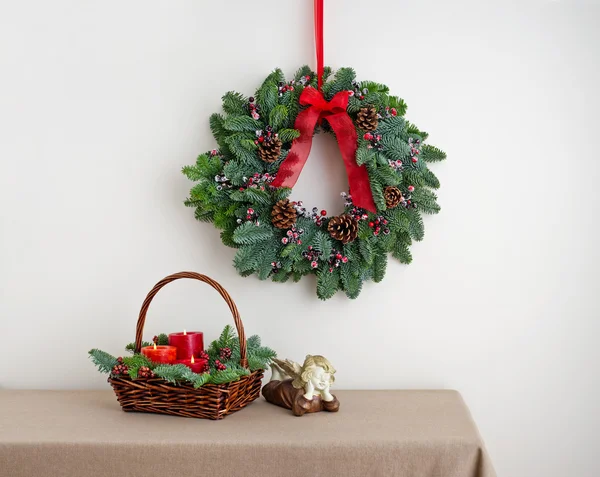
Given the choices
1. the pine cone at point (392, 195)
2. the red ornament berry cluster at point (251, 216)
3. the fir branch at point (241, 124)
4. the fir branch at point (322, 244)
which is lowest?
the fir branch at point (322, 244)

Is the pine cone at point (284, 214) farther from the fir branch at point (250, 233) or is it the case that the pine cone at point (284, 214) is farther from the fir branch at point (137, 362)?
the fir branch at point (137, 362)

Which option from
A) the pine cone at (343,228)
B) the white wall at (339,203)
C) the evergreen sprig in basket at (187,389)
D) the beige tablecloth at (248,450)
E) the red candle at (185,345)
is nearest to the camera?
the beige tablecloth at (248,450)

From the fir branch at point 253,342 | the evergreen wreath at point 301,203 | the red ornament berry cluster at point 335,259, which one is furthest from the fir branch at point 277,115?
the fir branch at point 253,342

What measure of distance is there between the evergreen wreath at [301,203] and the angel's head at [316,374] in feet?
0.77

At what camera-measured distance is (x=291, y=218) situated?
146cm

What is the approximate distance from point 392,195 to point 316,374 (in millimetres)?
490

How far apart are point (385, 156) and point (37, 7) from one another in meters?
1.10

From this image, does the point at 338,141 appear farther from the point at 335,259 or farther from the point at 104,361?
the point at 104,361

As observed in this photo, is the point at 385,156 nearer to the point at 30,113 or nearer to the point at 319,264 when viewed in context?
the point at 319,264

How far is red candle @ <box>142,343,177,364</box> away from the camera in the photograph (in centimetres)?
135

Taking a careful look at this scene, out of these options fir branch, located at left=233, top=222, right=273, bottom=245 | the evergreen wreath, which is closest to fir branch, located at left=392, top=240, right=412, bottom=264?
the evergreen wreath

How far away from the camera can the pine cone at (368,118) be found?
148cm

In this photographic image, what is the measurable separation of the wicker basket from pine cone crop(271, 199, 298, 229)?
0.23 metres

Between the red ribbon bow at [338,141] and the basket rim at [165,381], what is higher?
the red ribbon bow at [338,141]
